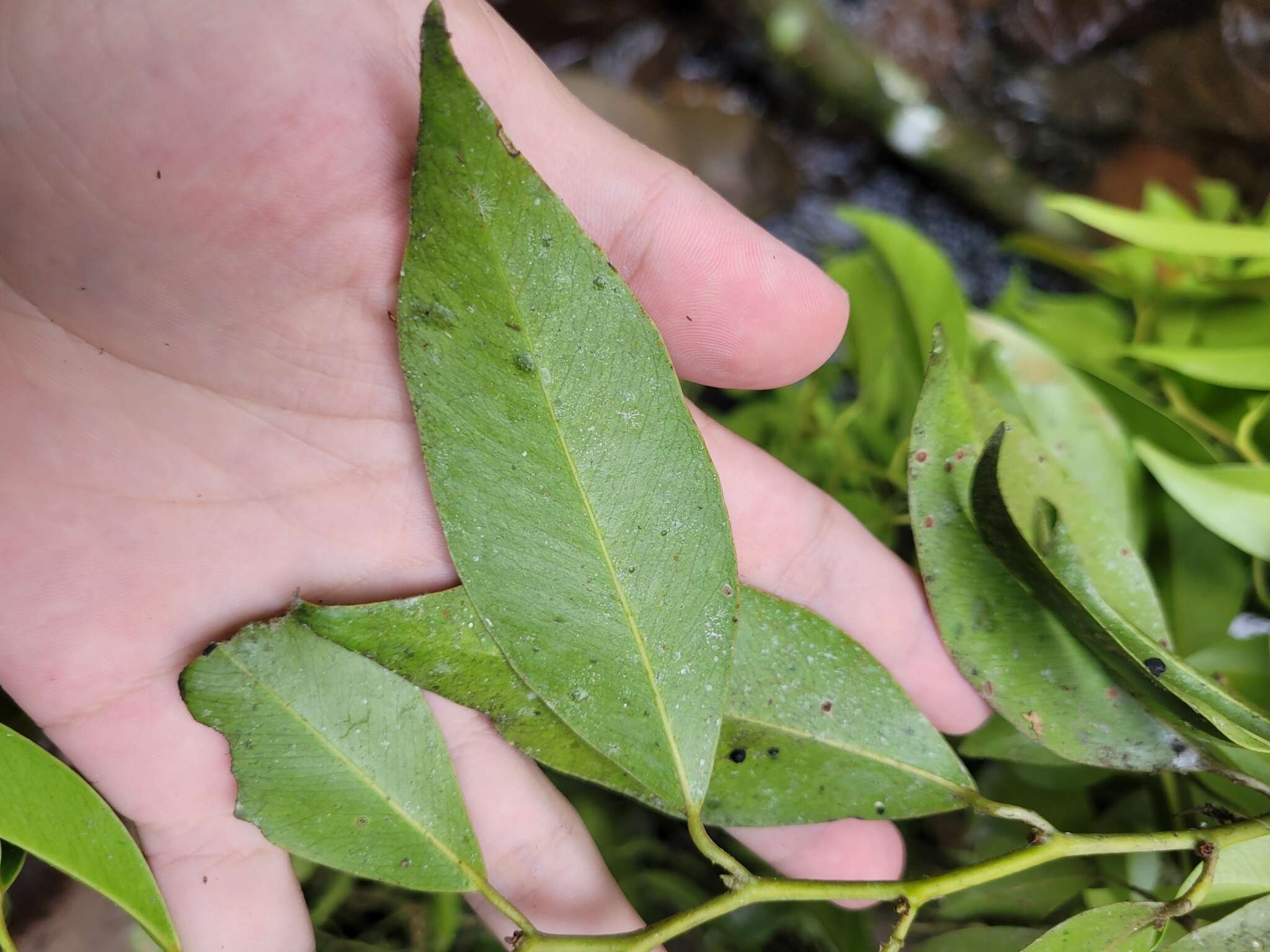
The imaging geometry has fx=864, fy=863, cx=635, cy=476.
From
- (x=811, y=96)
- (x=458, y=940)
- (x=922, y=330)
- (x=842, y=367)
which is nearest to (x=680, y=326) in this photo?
(x=922, y=330)

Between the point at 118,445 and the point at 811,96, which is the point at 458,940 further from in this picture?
the point at 811,96

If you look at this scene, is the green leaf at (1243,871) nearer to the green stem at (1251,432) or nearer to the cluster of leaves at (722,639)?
the cluster of leaves at (722,639)

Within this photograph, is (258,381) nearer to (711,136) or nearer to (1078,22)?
(711,136)

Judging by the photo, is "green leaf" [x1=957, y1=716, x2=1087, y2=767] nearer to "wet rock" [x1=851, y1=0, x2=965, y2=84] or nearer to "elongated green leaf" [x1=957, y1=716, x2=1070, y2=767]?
"elongated green leaf" [x1=957, y1=716, x2=1070, y2=767]

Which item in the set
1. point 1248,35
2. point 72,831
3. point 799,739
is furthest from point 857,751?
point 1248,35

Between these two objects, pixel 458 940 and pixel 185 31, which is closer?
pixel 185 31
